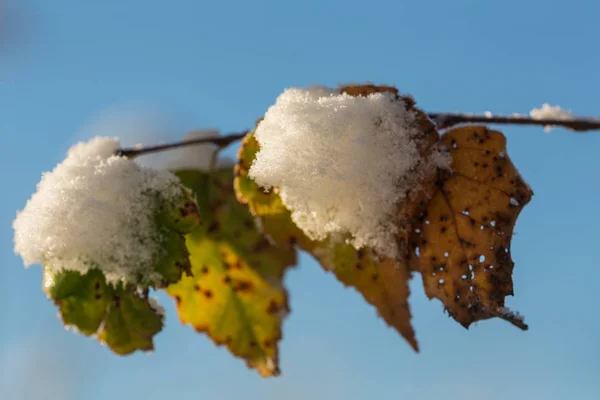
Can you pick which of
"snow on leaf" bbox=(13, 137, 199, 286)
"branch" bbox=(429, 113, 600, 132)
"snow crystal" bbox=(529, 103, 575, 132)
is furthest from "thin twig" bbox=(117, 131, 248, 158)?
"snow crystal" bbox=(529, 103, 575, 132)

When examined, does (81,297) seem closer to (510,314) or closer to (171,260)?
(171,260)

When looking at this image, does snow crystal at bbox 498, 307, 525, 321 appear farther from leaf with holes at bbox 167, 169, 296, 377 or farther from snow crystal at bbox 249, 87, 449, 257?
leaf with holes at bbox 167, 169, 296, 377

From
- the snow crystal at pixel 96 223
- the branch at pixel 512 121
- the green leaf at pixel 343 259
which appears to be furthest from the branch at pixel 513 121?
the snow crystal at pixel 96 223

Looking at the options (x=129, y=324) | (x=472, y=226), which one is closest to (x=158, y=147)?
(x=129, y=324)

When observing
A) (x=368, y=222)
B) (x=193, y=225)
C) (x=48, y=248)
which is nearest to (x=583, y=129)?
(x=368, y=222)

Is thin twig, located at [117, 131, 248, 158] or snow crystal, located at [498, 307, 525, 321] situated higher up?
thin twig, located at [117, 131, 248, 158]

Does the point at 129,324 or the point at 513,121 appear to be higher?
the point at 513,121

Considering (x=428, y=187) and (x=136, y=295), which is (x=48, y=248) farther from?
(x=428, y=187)
